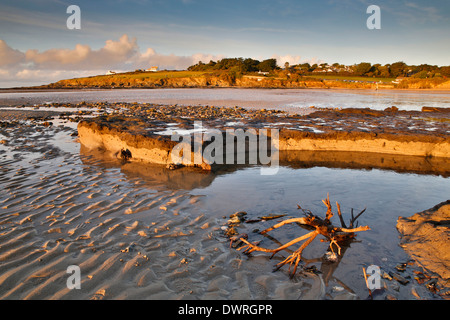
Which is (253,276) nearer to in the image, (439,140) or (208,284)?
(208,284)

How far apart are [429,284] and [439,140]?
10023 millimetres

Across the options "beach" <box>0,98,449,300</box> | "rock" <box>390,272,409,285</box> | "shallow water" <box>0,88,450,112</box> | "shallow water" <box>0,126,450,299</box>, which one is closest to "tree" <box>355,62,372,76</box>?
"shallow water" <box>0,88,450,112</box>

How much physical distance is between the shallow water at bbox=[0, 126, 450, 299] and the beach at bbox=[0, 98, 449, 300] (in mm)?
21

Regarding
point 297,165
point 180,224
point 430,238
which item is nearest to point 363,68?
point 297,165

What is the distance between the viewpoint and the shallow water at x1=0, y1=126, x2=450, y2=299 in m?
3.89

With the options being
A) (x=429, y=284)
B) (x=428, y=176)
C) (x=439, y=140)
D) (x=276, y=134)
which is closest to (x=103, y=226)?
(x=429, y=284)

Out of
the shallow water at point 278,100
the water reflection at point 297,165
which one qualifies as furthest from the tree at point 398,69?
the water reflection at point 297,165

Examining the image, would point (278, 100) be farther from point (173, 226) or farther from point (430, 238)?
point (173, 226)

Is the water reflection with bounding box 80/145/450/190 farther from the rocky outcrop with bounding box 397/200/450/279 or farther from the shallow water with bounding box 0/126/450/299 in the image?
the rocky outcrop with bounding box 397/200/450/279

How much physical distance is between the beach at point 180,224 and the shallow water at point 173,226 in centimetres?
2

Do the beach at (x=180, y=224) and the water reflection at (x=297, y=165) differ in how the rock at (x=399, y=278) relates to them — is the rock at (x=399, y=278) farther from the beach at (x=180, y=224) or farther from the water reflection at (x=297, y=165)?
the water reflection at (x=297, y=165)

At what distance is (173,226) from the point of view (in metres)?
5.51
